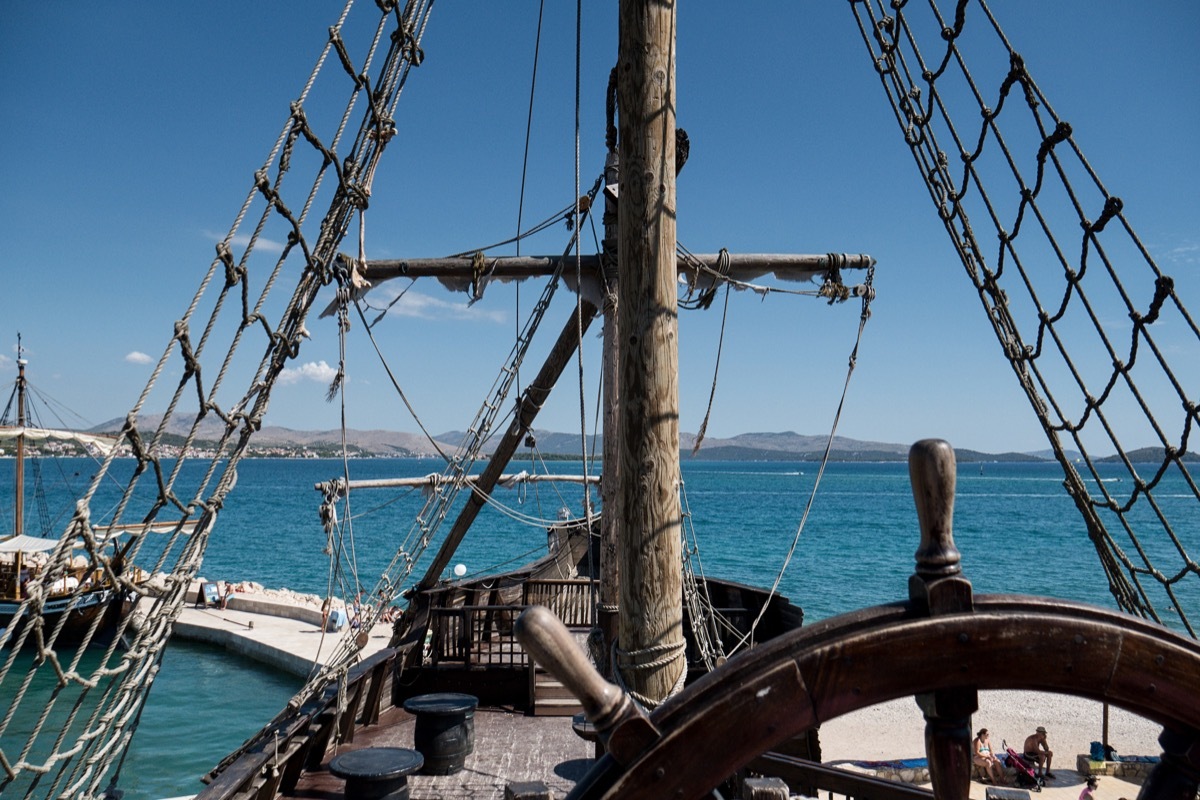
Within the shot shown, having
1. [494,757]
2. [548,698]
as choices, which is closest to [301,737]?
[494,757]

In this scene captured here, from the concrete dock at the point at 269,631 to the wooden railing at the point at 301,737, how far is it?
13078mm

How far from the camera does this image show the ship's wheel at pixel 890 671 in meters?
1.58

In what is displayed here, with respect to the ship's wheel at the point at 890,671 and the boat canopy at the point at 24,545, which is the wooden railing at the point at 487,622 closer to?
the ship's wheel at the point at 890,671

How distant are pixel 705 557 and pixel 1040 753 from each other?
4541 cm

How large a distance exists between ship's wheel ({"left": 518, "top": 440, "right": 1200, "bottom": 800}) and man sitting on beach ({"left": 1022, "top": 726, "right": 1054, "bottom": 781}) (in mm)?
14623

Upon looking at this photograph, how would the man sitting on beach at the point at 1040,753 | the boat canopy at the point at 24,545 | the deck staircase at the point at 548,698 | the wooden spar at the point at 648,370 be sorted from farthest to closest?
1. the boat canopy at the point at 24,545
2. the man sitting on beach at the point at 1040,753
3. the deck staircase at the point at 548,698
4. the wooden spar at the point at 648,370

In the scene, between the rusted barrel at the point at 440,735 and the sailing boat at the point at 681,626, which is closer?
the sailing boat at the point at 681,626

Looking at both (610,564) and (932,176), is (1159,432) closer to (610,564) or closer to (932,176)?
(932,176)

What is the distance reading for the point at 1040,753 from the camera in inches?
538

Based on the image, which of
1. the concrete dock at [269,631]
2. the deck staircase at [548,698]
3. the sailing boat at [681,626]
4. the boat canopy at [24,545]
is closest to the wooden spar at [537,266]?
the sailing boat at [681,626]

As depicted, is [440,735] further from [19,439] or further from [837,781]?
[19,439]

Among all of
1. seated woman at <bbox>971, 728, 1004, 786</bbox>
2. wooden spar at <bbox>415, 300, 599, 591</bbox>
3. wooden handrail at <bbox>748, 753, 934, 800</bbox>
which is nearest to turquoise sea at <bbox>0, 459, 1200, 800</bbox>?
wooden spar at <bbox>415, 300, 599, 591</bbox>

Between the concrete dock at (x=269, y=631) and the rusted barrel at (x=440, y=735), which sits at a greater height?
the rusted barrel at (x=440, y=735)

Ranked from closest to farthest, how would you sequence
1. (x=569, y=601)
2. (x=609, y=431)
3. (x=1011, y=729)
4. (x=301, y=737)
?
(x=301, y=737)
(x=609, y=431)
(x=569, y=601)
(x=1011, y=729)
